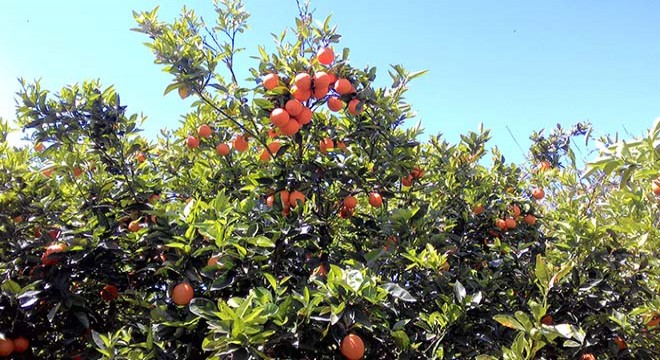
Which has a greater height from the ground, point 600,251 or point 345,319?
point 600,251

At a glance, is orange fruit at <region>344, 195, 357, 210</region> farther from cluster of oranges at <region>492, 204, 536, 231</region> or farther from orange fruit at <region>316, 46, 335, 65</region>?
cluster of oranges at <region>492, 204, 536, 231</region>

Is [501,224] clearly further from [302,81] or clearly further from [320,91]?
[302,81]

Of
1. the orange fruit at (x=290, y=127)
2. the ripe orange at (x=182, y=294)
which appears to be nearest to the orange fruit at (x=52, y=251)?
the ripe orange at (x=182, y=294)

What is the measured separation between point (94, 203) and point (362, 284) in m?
1.74

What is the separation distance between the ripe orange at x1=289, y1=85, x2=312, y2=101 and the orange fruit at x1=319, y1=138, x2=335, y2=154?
375 mm

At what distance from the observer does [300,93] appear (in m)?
2.56

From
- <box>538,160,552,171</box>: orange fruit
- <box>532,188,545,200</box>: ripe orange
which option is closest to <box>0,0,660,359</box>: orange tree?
<box>532,188,545,200</box>: ripe orange

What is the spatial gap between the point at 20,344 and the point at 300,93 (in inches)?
75.2

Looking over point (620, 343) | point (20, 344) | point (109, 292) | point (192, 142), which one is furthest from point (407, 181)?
point (20, 344)

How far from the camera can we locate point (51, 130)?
9.14 feet

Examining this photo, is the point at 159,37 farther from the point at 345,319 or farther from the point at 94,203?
the point at 345,319

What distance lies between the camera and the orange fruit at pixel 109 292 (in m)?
2.64

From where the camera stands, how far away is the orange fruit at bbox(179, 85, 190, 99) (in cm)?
269

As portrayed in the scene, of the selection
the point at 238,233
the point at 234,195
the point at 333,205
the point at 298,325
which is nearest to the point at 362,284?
the point at 298,325
